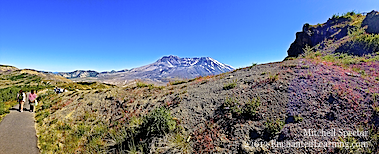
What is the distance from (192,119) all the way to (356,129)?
4870 mm

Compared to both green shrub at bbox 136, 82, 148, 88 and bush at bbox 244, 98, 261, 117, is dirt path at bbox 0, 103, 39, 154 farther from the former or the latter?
bush at bbox 244, 98, 261, 117

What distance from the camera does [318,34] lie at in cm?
2977

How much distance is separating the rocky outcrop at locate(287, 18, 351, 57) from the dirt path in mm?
35845

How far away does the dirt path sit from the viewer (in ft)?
22.4

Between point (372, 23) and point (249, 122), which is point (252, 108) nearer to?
point (249, 122)

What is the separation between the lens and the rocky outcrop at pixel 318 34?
24797 mm

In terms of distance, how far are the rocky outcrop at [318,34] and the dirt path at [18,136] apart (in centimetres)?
3584

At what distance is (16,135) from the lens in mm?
8156

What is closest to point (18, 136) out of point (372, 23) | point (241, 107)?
point (241, 107)

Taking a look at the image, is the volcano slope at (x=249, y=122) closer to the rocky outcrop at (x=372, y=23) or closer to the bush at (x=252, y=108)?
Answer: the bush at (x=252, y=108)

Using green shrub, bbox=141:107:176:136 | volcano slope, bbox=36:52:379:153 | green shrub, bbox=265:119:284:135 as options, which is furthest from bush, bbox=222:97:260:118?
green shrub, bbox=141:107:176:136

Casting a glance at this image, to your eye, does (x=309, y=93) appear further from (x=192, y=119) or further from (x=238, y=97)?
(x=192, y=119)

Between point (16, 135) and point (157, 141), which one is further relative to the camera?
point (16, 135)

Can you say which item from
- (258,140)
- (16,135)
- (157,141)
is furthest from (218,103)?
(16,135)
